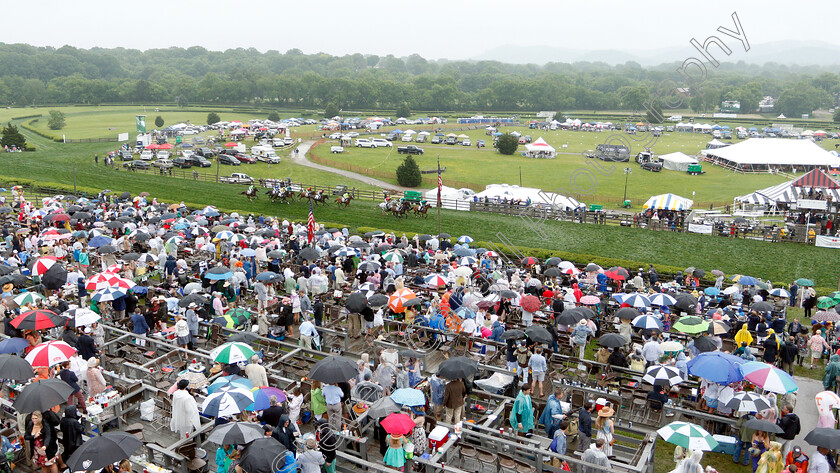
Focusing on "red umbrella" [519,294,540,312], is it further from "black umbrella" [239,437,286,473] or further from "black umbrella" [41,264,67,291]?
"black umbrella" [41,264,67,291]

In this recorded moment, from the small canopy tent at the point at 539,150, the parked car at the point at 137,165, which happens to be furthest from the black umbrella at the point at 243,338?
the small canopy tent at the point at 539,150

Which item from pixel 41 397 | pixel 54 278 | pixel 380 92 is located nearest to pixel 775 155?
pixel 54 278

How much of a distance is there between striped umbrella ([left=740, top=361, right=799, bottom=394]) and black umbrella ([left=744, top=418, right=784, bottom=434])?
932 mm

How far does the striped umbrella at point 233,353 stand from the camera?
12266 millimetres

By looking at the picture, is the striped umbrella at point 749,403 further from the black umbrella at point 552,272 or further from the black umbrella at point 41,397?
the black umbrella at point 41,397

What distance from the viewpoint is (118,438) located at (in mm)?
9023

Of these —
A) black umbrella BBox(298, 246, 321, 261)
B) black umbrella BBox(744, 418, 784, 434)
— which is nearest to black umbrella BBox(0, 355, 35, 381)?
black umbrella BBox(298, 246, 321, 261)

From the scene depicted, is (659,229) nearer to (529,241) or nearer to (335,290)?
(529,241)

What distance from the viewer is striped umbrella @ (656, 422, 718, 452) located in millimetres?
9805

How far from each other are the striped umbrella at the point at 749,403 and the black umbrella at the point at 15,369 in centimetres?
1361

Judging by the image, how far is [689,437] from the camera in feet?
32.6

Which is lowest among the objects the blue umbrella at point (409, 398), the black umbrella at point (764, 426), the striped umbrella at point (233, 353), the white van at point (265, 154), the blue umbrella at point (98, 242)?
the black umbrella at point (764, 426)

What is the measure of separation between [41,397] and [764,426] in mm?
12505

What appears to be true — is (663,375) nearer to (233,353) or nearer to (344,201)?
(233,353)
